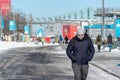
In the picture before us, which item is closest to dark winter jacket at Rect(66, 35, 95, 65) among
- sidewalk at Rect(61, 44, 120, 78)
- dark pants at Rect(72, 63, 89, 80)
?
dark pants at Rect(72, 63, 89, 80)

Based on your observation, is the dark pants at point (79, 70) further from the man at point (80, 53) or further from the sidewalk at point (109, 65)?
the sidewalk at point (109, 65)

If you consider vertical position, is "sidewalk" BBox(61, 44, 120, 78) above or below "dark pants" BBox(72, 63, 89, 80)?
below

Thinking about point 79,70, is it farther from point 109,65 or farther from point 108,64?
point 108,64

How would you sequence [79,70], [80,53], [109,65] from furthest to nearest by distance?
[109,65], [79,70], [80,53]

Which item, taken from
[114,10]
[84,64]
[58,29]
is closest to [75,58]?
[84,64]

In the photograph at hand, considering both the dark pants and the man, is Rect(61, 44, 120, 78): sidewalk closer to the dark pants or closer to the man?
the dark pants

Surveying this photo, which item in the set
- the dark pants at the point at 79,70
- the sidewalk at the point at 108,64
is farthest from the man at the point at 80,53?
the sidewalk at the point at 108,64

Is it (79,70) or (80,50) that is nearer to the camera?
(80,50)

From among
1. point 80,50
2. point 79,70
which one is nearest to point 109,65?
point 79,70

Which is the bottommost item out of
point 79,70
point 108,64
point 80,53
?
point 108,64

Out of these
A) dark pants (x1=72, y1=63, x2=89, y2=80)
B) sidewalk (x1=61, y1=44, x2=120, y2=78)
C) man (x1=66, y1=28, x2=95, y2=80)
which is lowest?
sidewalk (x1=61, y1=44, x2=120, y2=78)

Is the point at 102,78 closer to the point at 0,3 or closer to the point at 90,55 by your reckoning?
the point at 90,55

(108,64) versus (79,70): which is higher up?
(79,70)

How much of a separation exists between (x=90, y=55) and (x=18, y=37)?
105 meters
